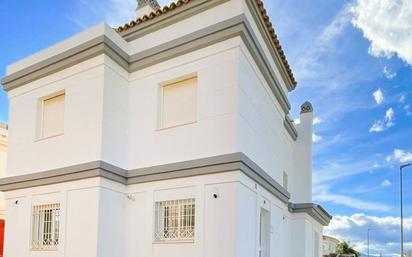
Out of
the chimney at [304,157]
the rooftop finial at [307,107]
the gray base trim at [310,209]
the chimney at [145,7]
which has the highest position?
the chimney at [145,7]

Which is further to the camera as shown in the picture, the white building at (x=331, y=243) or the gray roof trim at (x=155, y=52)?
the white building at (x=331, y=243)

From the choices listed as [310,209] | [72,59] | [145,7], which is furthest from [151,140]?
[310,209]

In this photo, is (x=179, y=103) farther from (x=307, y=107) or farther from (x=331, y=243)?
(x=331, y=243)

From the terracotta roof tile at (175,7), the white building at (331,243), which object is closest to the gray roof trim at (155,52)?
the terracotta roof tile at (175,7)

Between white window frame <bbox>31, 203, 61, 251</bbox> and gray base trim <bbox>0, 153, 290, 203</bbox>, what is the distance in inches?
27.0

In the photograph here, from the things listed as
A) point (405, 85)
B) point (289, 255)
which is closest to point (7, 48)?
point (289, 255)

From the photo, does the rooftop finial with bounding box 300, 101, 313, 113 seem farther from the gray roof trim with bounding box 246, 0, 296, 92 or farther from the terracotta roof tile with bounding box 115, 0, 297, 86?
the terracotta roof tile with bounding box 115, 0, 297, 86

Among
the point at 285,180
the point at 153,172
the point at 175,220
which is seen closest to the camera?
the point at 175,220

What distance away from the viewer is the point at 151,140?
10.4m

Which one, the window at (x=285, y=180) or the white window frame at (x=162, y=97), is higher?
the white window frame at (x=162, y=97)

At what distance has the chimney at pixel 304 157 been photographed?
1659 centimetres

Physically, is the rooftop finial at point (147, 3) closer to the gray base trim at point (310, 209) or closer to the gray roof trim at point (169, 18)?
the gray roof trim at point (169, 18)

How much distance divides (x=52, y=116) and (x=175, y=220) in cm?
472

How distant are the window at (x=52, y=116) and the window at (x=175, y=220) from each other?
3.69 metres
